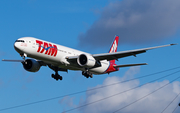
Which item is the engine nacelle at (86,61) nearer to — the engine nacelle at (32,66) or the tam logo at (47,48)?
the tam logo at (47,48)

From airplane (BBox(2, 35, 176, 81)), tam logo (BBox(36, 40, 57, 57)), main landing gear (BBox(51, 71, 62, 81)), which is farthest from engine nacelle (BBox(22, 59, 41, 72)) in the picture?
tam logo (BBox(36, 40, 57, 57))

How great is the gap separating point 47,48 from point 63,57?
154 inches

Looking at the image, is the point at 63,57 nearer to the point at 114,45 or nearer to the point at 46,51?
the point at 46,51

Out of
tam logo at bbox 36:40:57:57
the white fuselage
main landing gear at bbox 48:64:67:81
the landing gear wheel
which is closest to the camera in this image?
the white fuselage

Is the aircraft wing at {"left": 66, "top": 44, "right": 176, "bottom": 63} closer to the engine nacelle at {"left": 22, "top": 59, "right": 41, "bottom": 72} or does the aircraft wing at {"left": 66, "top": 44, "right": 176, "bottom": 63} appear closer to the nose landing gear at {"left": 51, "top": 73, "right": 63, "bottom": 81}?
the engine nacelle at {"left": 22, "top": 59, "right": 41, "bottom": 72}

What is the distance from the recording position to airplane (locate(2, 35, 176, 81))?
50.7 metres

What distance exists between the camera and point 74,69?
5956cm

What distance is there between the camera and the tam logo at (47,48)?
169ft

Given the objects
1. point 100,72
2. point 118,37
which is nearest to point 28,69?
point 100,72

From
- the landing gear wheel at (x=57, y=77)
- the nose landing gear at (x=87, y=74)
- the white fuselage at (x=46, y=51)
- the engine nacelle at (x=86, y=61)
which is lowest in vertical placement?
the nose landing gear at (x=87, y=74)

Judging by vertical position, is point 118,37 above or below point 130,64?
above

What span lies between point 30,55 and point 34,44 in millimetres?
1757

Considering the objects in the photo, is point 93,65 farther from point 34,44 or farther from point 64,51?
point 34,44

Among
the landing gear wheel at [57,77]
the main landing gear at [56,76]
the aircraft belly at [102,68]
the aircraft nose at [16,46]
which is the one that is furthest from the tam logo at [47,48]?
the landing gear wheel at [57,77]
